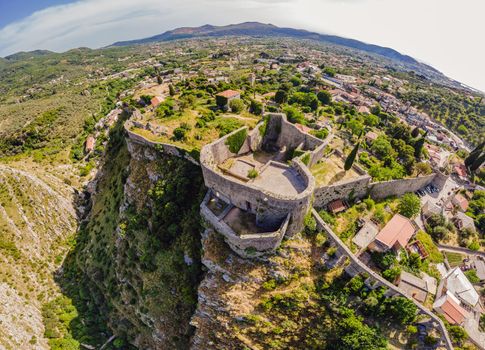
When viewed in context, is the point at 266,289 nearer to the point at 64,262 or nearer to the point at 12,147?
the point at 64,262

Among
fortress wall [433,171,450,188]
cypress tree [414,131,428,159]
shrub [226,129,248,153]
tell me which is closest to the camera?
shrub [226,129,248,153]

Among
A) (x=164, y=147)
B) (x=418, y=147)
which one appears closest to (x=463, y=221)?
(x=418, y=147)

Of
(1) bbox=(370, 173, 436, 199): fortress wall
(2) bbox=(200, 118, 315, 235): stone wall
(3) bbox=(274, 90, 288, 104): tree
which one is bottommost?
(1) bbox=(370, 173, 436, 199): fortress wall

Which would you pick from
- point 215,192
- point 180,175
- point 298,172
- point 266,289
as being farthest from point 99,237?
point 298,172

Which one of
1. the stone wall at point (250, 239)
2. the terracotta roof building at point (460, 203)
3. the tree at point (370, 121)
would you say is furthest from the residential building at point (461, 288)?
the tree at point (370, 121)

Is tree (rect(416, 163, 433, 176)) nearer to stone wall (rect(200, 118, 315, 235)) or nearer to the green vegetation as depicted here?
stone wall (rect(200, 118, 315, 235))

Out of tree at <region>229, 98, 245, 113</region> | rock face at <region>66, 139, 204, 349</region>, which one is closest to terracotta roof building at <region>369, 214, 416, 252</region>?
rock face at <region>66, 139, 204, 349</region>
